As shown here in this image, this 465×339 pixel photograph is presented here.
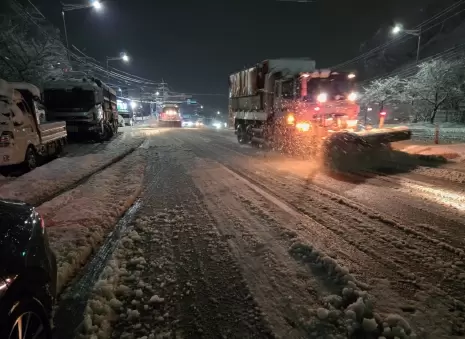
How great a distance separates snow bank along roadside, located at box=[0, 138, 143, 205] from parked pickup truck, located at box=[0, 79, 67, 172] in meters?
0.62

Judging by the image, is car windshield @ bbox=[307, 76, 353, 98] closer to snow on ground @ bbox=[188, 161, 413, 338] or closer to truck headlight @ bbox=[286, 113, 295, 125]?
truck headlight @ bbox=[286, 113, 295, 125]

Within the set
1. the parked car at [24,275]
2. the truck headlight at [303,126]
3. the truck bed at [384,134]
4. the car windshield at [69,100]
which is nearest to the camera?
the parked car at [24,275]

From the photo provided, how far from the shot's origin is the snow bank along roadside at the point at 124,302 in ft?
9.13

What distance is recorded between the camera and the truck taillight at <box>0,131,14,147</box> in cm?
899

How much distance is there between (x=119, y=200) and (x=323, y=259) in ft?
14.9

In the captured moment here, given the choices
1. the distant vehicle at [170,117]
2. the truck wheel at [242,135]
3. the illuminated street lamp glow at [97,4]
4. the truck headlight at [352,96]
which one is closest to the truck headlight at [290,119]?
the truck headlight at [352,96]

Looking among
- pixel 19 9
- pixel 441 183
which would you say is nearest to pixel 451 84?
pixel 441 183

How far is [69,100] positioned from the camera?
58.4ft

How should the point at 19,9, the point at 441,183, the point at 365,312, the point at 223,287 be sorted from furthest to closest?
1. the point at 19,9
2. the point at 441,183
3. the point at 223,287
4. the point at 365,312

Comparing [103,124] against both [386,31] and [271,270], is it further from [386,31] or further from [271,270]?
[386,31]

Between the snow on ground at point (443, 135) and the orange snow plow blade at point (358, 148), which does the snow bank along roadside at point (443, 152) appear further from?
the snow on ground at point (443, 135)

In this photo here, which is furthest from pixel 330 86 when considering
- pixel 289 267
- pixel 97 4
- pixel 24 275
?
pixel 97 4

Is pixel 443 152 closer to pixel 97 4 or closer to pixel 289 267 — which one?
pixel 289 267

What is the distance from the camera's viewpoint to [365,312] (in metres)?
2.90
